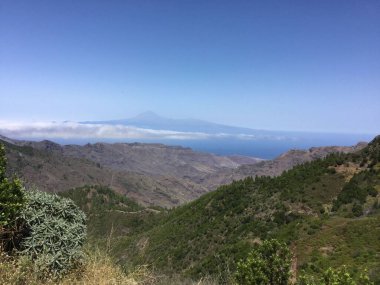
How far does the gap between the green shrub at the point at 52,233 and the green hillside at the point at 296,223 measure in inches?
554

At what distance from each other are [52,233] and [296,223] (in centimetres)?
3125

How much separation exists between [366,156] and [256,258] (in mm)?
42790

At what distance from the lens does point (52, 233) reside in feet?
27.9

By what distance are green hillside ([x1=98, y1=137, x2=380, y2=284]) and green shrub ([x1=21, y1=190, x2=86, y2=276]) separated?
46.1ft

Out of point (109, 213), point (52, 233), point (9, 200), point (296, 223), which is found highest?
point (9, 200)

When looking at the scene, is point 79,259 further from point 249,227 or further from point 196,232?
point 196,232

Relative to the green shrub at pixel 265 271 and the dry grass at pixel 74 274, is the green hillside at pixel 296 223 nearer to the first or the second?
the green shrub at pixel 265 271

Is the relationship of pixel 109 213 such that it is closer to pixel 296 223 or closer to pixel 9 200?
pixel 296 223

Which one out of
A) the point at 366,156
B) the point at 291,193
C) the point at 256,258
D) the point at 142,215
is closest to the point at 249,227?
the point at 291,193

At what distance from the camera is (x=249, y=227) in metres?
43.9

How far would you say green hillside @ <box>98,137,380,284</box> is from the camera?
86.3 feet

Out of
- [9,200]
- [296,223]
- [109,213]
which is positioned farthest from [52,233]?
[109,213]

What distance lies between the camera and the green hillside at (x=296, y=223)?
86.3ft

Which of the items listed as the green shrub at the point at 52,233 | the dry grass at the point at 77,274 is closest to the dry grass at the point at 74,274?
the dry grass at the point at 77,274
